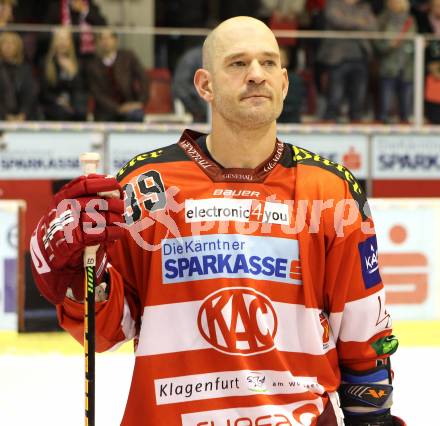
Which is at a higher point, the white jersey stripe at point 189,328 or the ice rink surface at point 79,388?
the white jersey stripe at point 189,328

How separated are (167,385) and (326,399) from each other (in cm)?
42

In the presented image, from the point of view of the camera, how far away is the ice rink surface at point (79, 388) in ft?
16.7

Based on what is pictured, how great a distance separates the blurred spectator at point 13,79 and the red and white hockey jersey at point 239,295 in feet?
24.4

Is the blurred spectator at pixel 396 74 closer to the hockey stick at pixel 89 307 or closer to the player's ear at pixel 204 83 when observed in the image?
the player's ear at pixel 204 83

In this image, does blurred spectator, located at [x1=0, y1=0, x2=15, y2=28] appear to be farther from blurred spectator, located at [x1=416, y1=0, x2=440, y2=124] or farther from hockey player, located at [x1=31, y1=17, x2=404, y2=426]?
hockey player, located at [x1=31, y1=17, x2=404, y2=426]

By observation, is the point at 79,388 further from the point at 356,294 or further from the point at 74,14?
the point at 74,14

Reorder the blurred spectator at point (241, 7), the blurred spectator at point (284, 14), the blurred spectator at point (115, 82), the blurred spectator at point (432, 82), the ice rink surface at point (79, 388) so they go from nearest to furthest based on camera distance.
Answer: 1. the ice rink surface at point (79, 388)
2. the blurred spectator at point (115, 82)
3. the blurred spectator at point (432, 82)
4. the blurred spectator at point (284, 14)
5. the blurred spectator at point (241, 7)

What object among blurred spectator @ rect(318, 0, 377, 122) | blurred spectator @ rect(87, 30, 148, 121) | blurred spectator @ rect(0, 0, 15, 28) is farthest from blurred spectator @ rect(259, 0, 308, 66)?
blurred spectator @ rect(0, 0, 15, 28)

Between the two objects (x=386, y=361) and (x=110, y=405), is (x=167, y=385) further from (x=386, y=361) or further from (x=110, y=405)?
(x=110, y=405)

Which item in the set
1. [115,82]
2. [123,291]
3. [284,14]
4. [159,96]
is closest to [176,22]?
[284,14]

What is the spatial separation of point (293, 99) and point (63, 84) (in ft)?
7.43

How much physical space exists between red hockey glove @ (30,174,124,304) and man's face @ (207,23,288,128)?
0.39 m

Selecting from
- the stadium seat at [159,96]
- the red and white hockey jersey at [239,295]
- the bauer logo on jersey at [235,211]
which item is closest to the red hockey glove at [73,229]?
the red and white hockey jersey at [239,295]

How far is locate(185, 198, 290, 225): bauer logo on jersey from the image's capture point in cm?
275
